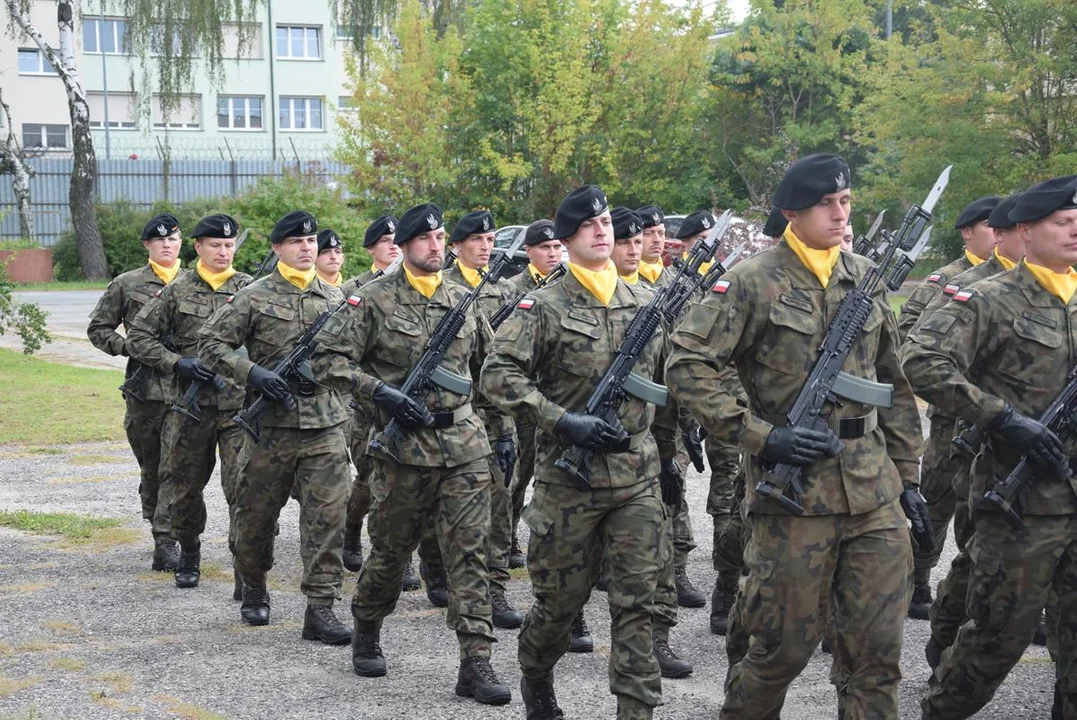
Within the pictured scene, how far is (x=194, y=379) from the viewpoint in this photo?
28.9 feet

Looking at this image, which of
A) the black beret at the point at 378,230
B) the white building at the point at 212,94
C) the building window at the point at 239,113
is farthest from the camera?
the building window at the point at 239,113

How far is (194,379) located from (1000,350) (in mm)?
5193

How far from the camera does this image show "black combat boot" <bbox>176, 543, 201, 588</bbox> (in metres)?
8.78

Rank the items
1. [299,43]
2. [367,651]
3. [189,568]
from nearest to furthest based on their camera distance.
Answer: [367,651], [189,568], [299,43]

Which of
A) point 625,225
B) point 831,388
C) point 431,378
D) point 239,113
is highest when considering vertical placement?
point 239,113

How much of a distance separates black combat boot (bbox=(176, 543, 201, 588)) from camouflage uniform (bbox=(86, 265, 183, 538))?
28.6 inches

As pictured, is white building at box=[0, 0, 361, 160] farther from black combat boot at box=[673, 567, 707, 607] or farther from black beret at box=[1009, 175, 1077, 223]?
black beret at box=[1009, 175, 1077, 223]

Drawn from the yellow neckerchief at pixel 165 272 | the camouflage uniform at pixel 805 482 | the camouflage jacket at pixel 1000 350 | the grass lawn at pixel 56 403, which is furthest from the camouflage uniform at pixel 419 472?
the grass lawn at pixel 56 403

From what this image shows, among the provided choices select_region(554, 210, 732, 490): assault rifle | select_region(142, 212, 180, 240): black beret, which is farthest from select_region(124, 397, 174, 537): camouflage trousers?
select_region(554, 210, 732, 490): assault rifle

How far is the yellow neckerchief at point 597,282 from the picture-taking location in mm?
6066

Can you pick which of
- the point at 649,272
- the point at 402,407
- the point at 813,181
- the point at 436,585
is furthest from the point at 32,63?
the point at 813,181

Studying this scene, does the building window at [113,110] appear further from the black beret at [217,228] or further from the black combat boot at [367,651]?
the black combat boot at [367,651]

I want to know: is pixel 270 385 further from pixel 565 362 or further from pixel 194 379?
pixel 565 362

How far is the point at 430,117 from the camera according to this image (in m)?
31.1
